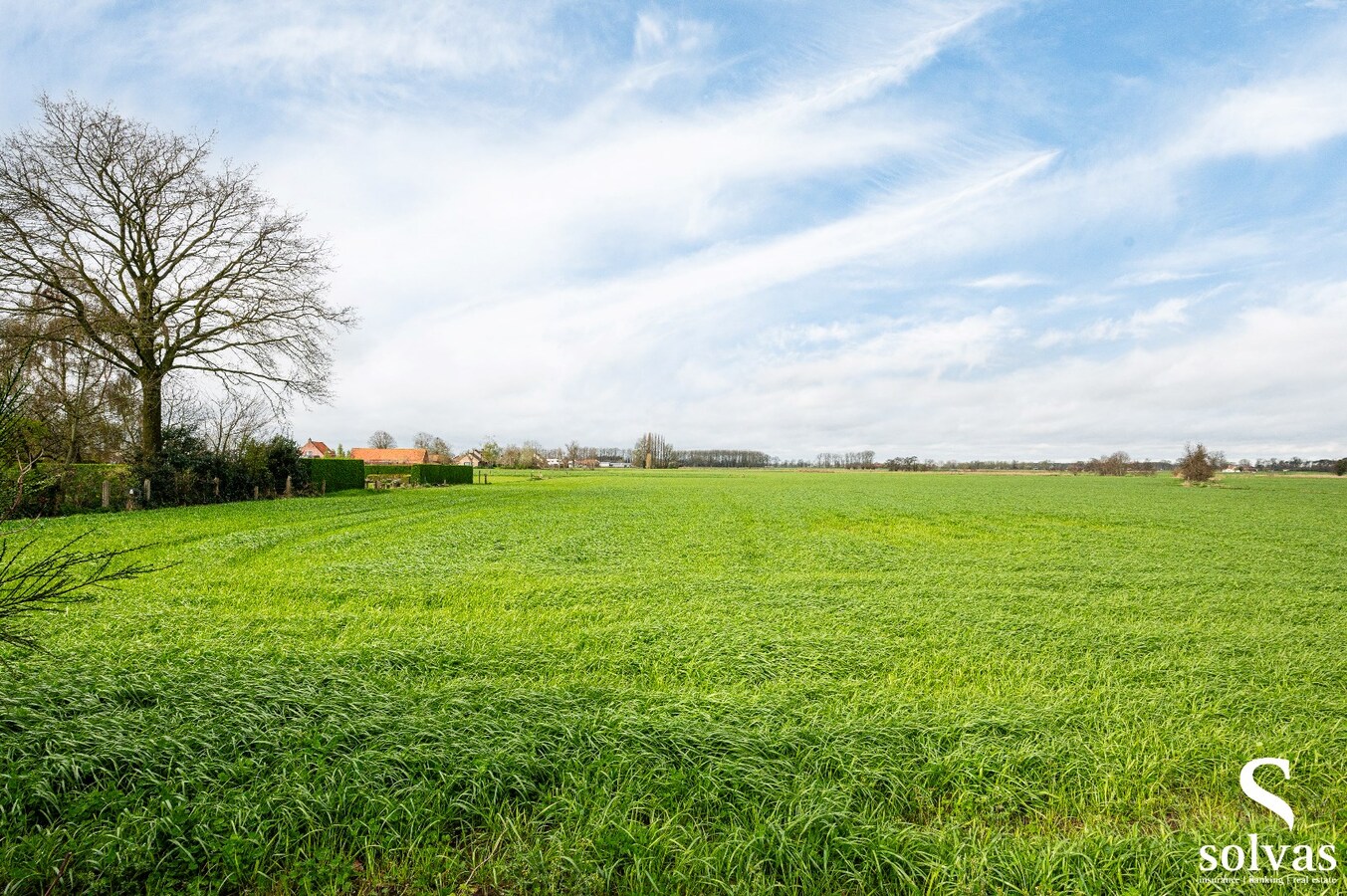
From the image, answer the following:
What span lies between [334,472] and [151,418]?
1167cm

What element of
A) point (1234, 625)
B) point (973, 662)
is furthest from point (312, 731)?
point (1234, 625)

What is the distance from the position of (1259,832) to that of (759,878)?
300 cm

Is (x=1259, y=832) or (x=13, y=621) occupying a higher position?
(x=13, y=621)

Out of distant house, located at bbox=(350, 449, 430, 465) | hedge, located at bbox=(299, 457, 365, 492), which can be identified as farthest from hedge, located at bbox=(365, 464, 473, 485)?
distant house, located at bbox=(350, 449, 430, 465)

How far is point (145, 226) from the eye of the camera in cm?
2198

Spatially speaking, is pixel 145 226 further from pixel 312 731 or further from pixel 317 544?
pixel 312 731

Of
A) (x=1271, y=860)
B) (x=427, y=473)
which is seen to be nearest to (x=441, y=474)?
(x=427, y=473)

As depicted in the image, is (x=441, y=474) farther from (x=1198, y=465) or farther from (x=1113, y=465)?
(x=1113, y=465)

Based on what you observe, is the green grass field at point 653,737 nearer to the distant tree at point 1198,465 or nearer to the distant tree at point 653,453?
the distant tree at point 1198,465

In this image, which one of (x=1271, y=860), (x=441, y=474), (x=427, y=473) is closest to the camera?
(x=1271, y=860)

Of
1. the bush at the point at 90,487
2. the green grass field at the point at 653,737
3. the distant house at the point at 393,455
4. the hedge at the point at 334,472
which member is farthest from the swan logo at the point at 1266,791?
the distant house at the point at 393,455

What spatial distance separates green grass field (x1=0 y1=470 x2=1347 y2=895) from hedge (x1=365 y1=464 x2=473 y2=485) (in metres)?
39.3

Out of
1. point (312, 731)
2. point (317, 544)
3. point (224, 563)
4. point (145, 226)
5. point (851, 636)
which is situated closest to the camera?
point (312, 731)

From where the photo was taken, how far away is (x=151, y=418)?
2184 cm
